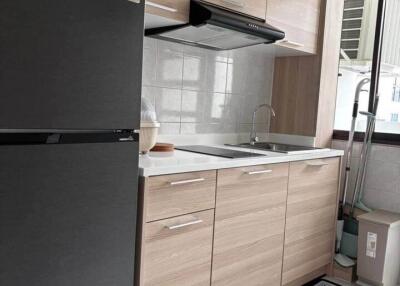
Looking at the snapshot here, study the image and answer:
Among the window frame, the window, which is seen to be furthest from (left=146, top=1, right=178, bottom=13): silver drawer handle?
the window

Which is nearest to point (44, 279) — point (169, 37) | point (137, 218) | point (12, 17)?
point (137, 218)

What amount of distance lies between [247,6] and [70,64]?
1288 millimetres

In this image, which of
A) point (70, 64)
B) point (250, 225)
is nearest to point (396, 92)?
point (250, 225)

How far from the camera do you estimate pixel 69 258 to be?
3.76 feet

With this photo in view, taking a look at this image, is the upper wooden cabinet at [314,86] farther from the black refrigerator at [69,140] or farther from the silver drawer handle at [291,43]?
the black refrigerator at [69,140]

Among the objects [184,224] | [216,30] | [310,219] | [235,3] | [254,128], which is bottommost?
[310,219]

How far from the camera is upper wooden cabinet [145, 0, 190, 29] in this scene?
164 cm

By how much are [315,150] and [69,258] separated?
1755 millimetres

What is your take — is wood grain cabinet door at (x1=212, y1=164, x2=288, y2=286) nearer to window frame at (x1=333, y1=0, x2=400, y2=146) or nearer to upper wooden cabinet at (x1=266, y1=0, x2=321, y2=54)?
upper wooden cabinet at (x1=266, y1=0, x2=321, y2=54)

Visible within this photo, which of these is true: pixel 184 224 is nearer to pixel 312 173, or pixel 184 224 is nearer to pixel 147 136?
pixel 147 136

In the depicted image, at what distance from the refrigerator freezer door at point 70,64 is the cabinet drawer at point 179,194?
0.99 feet

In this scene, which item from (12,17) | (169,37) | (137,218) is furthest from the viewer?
(169,37)

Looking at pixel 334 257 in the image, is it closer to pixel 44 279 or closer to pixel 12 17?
pixel 44 279

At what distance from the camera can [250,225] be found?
191 cm
